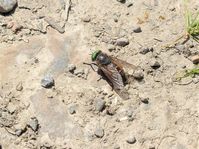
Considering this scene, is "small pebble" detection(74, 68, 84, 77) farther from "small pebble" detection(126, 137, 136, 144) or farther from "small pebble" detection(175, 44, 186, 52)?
"small pebble" detection(175, 44, 186, 52)

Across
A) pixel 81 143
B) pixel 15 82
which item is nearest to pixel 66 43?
pixel 15 82

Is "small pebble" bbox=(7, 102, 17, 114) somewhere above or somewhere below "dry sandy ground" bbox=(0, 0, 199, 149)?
below

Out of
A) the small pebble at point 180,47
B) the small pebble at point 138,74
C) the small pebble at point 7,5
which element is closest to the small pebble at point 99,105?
the small pebble at point 138,74

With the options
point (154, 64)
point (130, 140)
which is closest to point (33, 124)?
point (130, 140)

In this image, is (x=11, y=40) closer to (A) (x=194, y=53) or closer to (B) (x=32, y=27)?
(B) (x=32, y=27)

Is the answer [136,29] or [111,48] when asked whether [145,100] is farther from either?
[136,29]

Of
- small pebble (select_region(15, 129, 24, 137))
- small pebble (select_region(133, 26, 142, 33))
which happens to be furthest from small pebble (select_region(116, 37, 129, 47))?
small pebble (select_region(15, 129, 24, 137))
